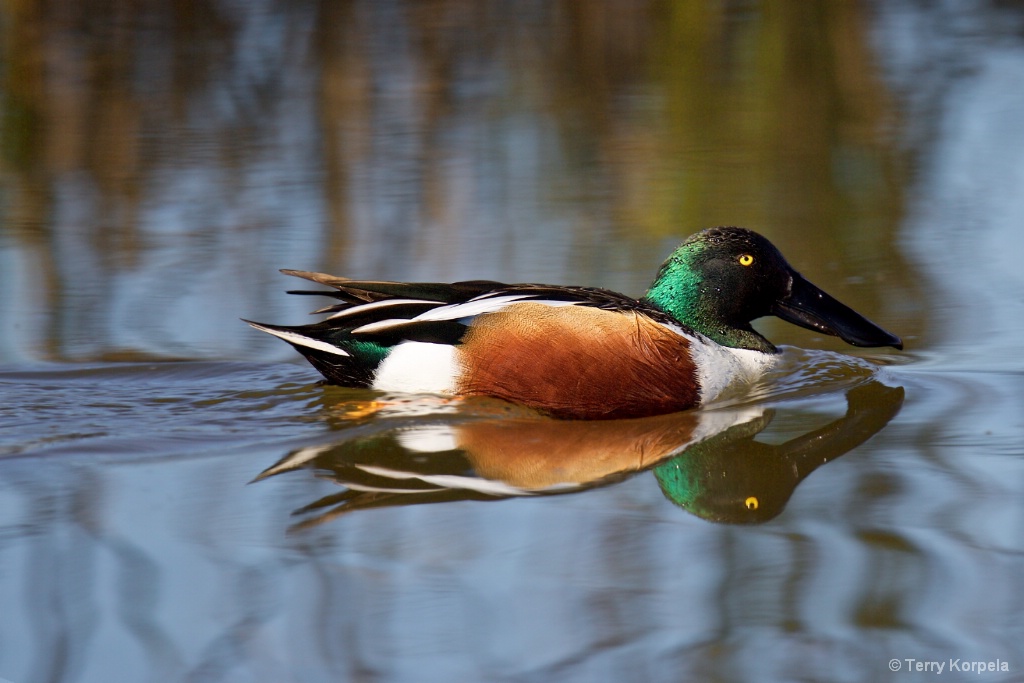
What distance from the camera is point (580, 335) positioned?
4.90m

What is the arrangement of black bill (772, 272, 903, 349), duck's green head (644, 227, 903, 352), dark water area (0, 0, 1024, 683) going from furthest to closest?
duck's green head (644, 227, 903, 352) < black bill (772, 272, 903, 349) < dark water area (0, 0, 1024, 683)

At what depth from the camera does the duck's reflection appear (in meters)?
3.97

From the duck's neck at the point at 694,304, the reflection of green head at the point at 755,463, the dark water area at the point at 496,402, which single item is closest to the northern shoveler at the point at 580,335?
the duck's neck at the point at 694,304

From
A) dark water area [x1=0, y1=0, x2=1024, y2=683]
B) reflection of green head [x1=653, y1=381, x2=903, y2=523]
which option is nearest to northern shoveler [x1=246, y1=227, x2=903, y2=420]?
dark water area [x1=0, y1=0, x2=1024, y2=683]

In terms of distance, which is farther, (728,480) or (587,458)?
(587,458)

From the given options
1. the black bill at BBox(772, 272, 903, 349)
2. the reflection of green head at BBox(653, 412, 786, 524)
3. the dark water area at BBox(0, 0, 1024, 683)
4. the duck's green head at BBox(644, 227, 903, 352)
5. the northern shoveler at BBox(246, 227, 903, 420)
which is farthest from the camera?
the duck's green head at BBox(644, 227, 903, 352)

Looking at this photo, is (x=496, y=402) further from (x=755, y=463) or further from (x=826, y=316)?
(x=826, y=316)

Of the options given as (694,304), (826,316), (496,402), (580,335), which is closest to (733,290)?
(694,304)

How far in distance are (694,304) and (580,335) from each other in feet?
2.20

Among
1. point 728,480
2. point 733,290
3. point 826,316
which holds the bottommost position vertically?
point 728,480

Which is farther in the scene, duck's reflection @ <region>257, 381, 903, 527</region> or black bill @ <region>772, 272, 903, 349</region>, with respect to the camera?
black bill @ <region>772, 272, 903, 349</region>

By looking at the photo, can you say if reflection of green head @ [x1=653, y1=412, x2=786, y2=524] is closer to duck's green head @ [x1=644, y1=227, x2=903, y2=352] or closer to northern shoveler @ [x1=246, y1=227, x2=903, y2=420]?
northern shoveler @ [x1=246, y1=227, x2=903, y2=420]

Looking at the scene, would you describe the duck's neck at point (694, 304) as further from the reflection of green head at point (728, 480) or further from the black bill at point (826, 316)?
the reflection of green head at point (728, 480)

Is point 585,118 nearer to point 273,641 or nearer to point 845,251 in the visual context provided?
point 845,251
